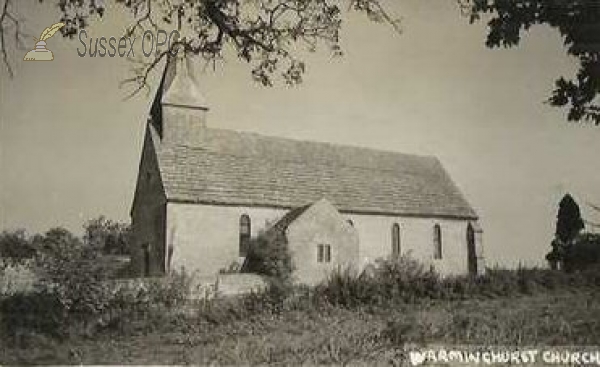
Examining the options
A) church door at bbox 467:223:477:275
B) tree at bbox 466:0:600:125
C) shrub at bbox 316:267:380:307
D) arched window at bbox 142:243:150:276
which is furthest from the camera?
arched window at bbox 142:243:150:276

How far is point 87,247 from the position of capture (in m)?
9.83

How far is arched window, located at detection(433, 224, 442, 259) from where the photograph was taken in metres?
15.9

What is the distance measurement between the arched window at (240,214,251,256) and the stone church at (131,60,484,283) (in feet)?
0.08

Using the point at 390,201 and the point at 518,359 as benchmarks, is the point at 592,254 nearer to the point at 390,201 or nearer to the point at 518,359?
the point at 518,359

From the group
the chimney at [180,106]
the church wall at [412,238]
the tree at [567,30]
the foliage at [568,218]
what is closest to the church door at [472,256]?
the church wall at [412,238]

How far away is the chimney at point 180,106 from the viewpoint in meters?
6.83

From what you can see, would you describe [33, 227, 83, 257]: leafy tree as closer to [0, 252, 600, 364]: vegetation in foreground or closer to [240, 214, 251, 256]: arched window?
[0, 252, 600, 364]: vegetation in foreground

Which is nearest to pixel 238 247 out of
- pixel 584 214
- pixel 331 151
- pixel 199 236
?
pixel 199 236

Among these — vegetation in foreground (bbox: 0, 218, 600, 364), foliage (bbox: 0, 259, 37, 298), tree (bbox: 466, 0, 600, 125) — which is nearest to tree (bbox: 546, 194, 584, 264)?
vegetation in foreground (bbox: 0, 218, 600, 364)

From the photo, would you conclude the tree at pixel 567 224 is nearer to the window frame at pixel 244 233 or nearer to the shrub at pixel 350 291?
the shrub at pixel 350 291

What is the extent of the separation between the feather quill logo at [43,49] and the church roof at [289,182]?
5.60 meters

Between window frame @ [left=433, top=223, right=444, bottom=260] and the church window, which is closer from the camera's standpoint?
the church window

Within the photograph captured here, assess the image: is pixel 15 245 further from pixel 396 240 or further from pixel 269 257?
pixel 396 240

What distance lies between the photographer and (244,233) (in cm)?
1658
